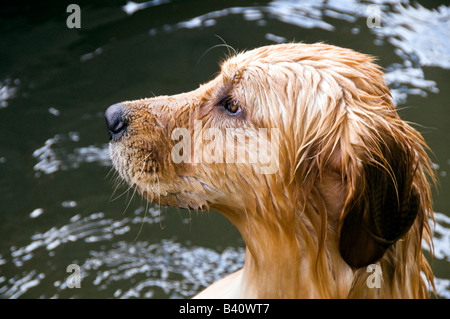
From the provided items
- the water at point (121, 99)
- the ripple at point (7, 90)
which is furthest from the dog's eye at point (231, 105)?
the ripple at point (7, 90)

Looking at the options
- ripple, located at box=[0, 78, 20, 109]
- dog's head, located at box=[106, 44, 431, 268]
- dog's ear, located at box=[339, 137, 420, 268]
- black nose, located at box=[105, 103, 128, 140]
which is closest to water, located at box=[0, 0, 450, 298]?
ripple, located at box=[0, 78, 20, 109]

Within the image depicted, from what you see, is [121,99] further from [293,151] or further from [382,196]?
[382,196]

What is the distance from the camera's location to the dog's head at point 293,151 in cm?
254

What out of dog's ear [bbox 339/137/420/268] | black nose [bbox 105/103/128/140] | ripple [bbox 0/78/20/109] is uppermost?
dog's ear [bbox 339/137/420/268]

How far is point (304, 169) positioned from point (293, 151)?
10 cm

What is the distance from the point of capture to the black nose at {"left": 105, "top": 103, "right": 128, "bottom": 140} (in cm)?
321

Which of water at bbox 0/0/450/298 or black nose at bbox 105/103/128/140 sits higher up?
black nose at bbox 105/103/128/140

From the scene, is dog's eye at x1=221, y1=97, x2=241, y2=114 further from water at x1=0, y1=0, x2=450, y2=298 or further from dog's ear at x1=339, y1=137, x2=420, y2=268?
water at x1=0, y1=0, x2=450, y2=298

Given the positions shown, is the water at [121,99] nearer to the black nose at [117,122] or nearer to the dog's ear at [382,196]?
the black nose at [117,122]

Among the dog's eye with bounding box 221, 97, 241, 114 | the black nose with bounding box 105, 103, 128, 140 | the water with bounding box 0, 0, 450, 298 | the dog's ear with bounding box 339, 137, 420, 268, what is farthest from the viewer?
the water with bounding box 0, 0, 450, 298

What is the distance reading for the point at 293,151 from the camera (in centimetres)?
279

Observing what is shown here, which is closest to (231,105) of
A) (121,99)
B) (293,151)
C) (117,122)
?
(293,151)

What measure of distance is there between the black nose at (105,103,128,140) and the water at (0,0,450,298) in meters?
1.57

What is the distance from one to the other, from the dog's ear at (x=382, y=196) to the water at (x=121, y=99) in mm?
2440
